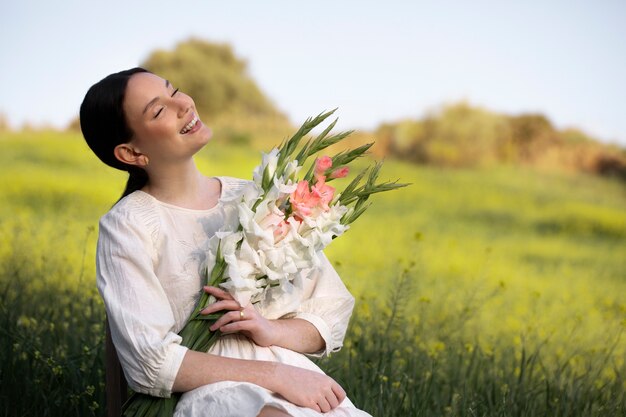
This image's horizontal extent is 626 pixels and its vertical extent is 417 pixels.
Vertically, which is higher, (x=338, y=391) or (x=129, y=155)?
(x=129, y=155)

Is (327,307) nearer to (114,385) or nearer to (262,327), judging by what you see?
(262,327)

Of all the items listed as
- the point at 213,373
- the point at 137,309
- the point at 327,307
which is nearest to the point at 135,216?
the point at 137,309

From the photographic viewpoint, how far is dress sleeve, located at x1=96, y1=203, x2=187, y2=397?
2234 mm

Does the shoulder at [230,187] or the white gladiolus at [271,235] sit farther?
the shoulder at [230,187]

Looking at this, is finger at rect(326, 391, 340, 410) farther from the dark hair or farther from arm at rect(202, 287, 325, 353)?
the dark hair

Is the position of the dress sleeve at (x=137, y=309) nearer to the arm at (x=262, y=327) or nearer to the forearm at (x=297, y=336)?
the arm at (x=262, y=327)

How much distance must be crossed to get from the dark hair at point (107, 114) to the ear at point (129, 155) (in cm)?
2

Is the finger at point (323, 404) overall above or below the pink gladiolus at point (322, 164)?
below

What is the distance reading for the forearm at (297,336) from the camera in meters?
2.46

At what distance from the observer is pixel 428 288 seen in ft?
25.9

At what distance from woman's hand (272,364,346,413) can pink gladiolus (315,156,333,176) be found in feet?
1.79

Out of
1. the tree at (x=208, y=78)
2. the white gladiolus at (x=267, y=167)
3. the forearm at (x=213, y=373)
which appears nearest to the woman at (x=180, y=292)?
the forearm at (x=213, y=373)

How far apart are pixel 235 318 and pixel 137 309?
0.87 feet

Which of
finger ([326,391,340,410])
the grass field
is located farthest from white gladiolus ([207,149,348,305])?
the grass field
